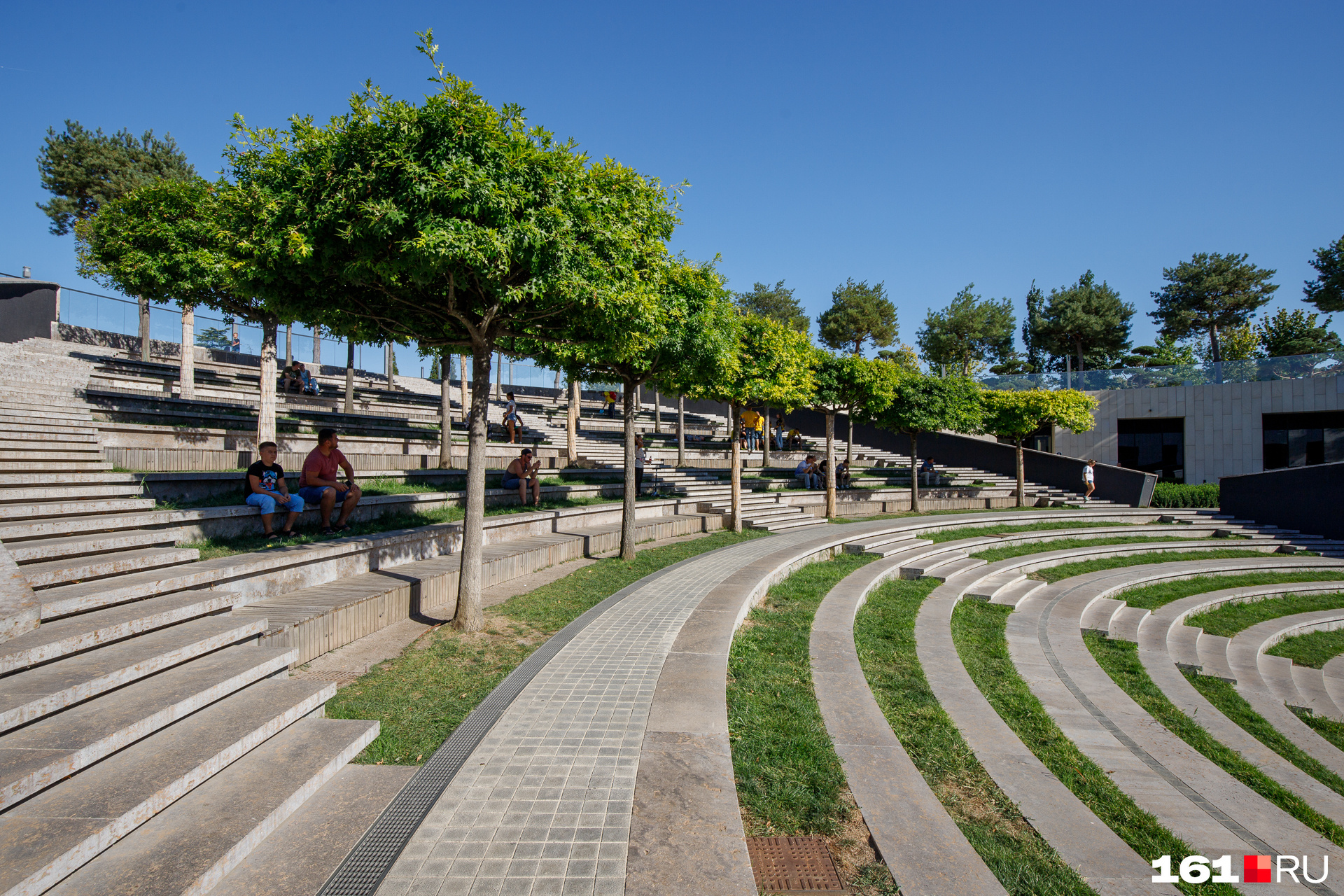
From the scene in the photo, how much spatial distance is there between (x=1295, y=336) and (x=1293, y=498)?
98.7 ft

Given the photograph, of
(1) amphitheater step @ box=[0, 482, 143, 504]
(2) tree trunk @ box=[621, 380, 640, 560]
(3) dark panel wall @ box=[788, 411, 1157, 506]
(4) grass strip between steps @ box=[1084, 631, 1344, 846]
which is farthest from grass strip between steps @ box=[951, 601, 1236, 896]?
(3) dark panel wall @ box=[788, 411, 1157, 506]

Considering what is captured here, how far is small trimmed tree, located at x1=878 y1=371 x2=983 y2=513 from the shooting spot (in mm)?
20438

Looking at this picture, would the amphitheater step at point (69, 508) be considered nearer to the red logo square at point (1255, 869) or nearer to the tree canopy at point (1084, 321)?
the red logo square at point (1255, 869)

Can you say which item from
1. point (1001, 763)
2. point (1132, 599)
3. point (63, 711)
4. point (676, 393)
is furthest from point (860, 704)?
point (1132, 599)

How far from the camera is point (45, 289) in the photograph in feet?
73.5

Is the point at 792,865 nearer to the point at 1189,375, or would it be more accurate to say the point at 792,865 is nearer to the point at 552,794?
the point at 552,794

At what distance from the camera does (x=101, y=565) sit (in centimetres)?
482

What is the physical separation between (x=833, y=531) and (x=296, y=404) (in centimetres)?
1746

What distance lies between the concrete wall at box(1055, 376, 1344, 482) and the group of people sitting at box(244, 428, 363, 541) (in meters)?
31.2

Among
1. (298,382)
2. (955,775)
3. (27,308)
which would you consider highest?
(27,308)

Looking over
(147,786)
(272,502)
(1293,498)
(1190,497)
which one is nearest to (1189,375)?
(1190,497)

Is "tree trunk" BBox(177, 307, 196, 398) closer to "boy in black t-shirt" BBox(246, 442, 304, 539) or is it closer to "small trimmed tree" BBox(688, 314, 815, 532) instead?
"boy in black t-shirt" BBox(246, 442, 304, 539)

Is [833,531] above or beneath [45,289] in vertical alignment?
beneath

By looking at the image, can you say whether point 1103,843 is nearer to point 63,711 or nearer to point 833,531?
point 63,711
